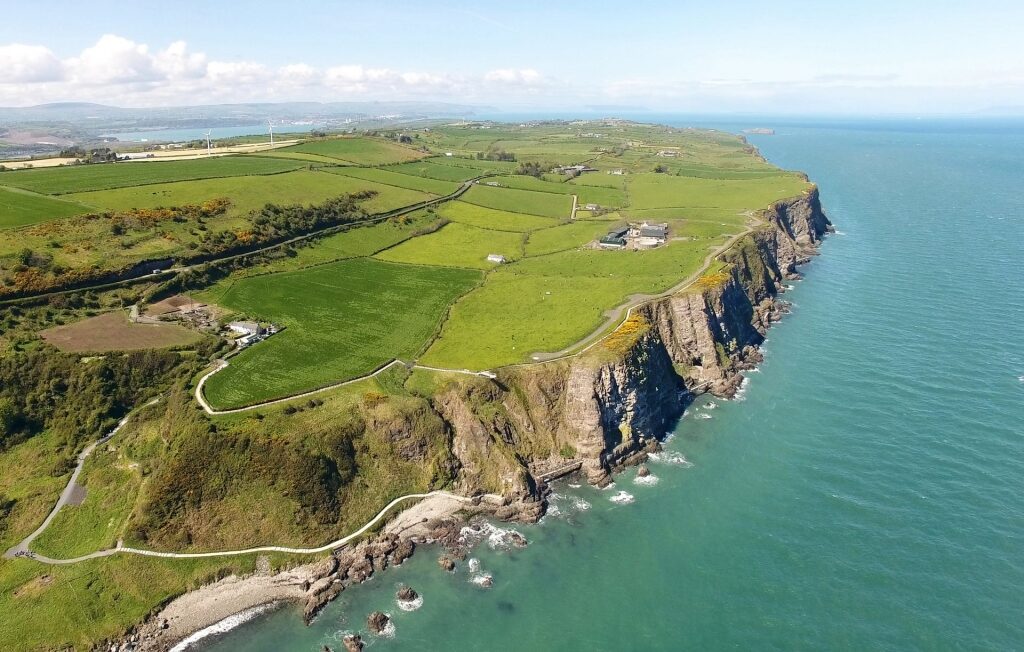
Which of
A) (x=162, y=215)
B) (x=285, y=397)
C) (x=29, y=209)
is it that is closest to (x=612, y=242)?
(x=285, y=397)

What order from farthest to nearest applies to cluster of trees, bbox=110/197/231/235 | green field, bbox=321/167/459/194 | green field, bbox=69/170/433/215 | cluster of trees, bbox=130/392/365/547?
green field, bbox=321/167/459/194 → green field, bbox=69/170/433/215 → cluster of trees, bbox=110/197/231/235 → cluster of trees, bbox=130/392/365/547

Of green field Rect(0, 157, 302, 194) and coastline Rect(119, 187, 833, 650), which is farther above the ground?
green field Rect(0, 157, 302, 194)

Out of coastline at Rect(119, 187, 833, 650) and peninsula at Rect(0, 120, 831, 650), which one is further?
peninsula at Rect(0, 120, 831, 650)

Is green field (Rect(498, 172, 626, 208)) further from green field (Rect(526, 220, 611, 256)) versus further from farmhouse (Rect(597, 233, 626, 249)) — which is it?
farmhouse (Rect(597, 233, 626, 249))

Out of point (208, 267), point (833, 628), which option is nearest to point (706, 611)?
point (833, 628)

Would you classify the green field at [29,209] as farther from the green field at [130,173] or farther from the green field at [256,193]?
the green field at [130,173]

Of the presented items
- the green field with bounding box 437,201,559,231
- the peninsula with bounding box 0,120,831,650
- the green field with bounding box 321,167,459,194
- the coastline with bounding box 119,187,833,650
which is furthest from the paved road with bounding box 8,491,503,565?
the green field with bounding box 321,167,459,194

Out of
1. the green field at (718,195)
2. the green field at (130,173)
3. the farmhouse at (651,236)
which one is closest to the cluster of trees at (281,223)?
the green field at (130,173)
